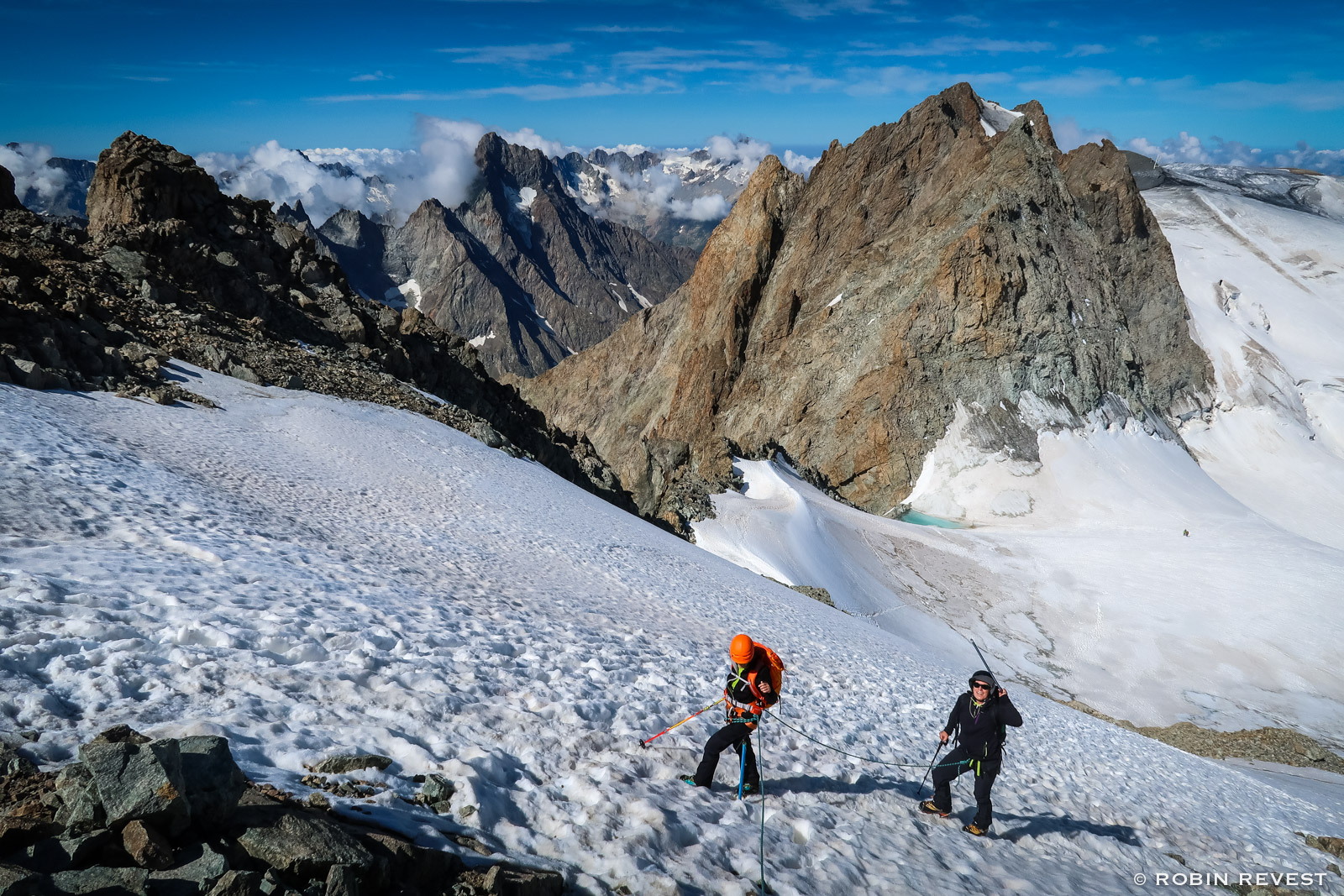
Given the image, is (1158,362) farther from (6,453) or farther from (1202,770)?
(6,453)

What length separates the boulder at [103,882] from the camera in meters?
3.13

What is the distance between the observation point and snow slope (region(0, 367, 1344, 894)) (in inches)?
208

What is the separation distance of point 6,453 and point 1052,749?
14.5 meters

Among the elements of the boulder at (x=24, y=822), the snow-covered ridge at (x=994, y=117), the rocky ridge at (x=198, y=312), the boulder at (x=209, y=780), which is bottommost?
the boulder at (x=24, y=822)

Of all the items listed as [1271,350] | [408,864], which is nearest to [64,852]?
[408,864]

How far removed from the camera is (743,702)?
250 inches

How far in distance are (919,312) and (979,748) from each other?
43393 millimetres

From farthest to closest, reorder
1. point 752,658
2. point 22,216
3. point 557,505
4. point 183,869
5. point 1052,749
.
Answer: point 22,216 < point 557,505 < point 1052,749 < point 752,658 < point 183,869

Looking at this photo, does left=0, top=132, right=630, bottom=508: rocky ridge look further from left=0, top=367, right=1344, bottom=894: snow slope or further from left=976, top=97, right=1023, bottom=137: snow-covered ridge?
left=976, top=97, right=1023, bottom=137: snow-covered ridge

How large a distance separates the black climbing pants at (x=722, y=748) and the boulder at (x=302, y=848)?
3141 mm

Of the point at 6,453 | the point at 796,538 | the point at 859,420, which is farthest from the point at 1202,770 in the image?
the point at 859,420

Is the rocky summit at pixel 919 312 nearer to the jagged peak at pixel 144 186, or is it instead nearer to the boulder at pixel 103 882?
the jagged peak at pixel 144 186

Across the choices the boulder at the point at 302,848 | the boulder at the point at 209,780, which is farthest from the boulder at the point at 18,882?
the boulder at the point at 302,848

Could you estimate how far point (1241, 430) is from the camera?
49.0 metres
